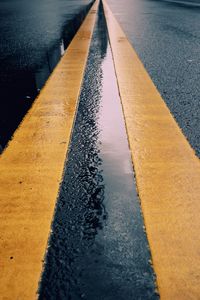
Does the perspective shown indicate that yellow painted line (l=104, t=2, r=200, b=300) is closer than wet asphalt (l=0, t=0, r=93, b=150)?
Yes

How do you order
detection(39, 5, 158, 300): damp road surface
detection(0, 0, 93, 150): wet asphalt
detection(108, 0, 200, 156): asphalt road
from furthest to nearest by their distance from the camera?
detection(0, 0, 93, 150): wet asphalt → detection(108, 0, 200, 156): asphalt road → detection(39, 5, 158, 300): damp road surface

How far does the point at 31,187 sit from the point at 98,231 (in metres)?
0.39

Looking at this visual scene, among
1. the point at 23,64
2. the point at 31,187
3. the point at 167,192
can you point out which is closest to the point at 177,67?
the point at 23,64

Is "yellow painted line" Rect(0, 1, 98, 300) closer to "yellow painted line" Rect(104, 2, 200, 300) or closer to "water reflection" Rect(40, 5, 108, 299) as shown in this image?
"water reflection" Rect(40, 5, 108, 299)

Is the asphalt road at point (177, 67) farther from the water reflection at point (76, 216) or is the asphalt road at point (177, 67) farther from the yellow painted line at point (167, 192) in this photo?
the water reflection at point (76, 216)

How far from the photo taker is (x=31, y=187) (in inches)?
50.1

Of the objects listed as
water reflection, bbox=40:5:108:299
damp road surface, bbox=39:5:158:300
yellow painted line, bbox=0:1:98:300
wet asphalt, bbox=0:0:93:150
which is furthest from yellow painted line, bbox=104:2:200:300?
wet asphalt, bbox=0:0:93:150

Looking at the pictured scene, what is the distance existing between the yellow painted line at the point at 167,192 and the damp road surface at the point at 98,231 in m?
0.04

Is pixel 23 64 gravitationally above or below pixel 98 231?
above

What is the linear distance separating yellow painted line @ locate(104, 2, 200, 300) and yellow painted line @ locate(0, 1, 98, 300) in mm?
356

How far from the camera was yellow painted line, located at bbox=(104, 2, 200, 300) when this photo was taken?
0.87 meters

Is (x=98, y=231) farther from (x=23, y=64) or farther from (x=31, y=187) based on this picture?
(x=23, y=64)

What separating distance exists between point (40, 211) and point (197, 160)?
2.51 ft

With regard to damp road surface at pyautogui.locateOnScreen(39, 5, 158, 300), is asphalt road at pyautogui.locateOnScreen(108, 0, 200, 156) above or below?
above
